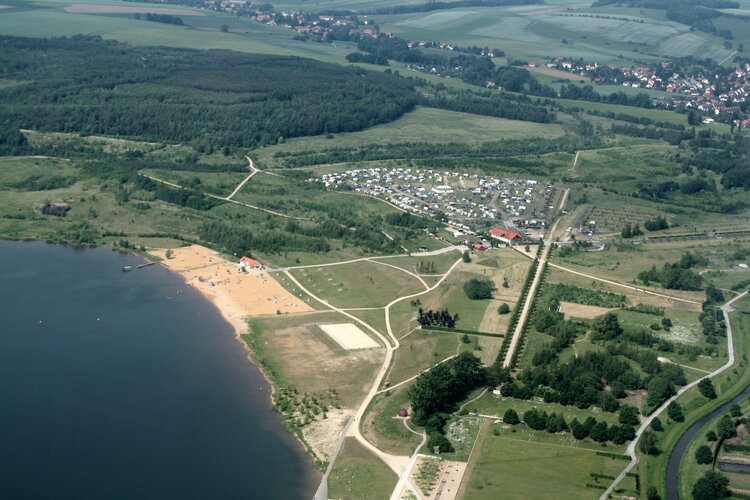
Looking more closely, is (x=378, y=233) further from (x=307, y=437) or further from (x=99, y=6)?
(x=99, y=6)

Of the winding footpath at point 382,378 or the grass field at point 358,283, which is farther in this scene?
the grass field at point 358,283

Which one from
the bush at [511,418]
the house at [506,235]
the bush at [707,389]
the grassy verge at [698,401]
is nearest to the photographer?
the grassy verge at [698,401]

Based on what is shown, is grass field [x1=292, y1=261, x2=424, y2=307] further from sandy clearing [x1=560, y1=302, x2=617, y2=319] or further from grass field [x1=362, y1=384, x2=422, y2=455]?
grass field [x1=362, y1=384, x2=422, y2=455]

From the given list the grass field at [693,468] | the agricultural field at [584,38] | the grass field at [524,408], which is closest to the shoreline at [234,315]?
the grass field at [524,408]

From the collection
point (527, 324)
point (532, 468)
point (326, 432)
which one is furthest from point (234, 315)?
point (532, 468)

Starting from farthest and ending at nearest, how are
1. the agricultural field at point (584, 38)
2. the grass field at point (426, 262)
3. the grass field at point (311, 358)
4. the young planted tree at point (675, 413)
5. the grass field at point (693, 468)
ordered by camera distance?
the agricultural field at point (584, 38)
the grass field at point (426, 262)
the grass field at point (311, 358)
the young planted tree at point (675, 413)
the grass field at point (693, 468)

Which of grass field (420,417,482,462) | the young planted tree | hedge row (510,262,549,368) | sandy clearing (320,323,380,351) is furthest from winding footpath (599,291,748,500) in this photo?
sandy clearing (320,323,380,351)

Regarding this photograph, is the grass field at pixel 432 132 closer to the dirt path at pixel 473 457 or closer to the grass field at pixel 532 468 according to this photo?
the dirt path at pixel 473 457
